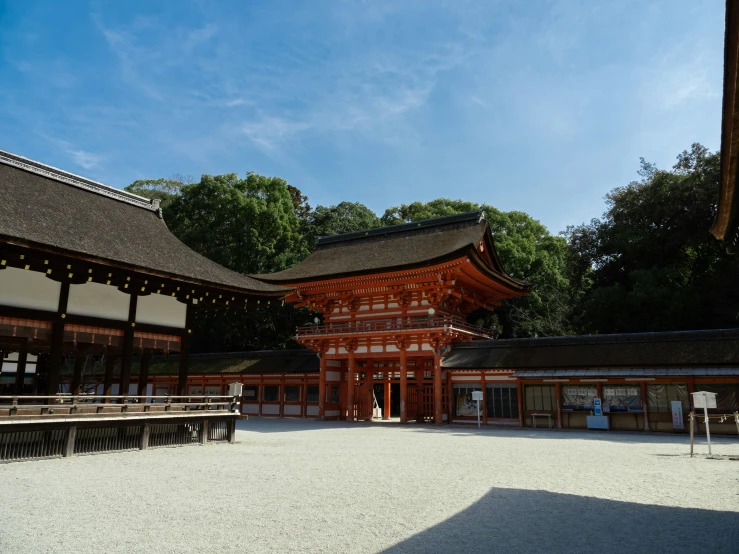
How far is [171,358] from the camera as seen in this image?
3394 centimetres

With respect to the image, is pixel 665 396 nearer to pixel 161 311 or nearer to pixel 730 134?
pixel 730 134

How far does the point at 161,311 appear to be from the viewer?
15.1m

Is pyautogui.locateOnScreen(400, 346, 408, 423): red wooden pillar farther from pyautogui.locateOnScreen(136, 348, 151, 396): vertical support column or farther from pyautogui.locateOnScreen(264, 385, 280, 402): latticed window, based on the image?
pyautogui.locateOnScreen(136, 348, 151, 396): vertical support column

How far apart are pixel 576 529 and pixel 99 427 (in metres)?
10.7

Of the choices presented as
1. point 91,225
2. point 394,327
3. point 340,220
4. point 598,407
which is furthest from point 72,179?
point 340,220

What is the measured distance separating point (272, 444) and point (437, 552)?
10.6 meters

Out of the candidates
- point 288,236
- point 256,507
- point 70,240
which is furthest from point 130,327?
point 288,236

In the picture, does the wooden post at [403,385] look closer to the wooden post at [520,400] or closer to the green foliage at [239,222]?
the wooden post at [520,400]


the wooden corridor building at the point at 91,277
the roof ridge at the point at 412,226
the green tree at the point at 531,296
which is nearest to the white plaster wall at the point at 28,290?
the wooden corridor building at the point at 91,277

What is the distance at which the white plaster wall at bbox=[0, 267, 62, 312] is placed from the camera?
1187 centimetres

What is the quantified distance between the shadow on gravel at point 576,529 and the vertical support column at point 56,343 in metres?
10.6

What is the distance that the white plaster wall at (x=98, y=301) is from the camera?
13.1m

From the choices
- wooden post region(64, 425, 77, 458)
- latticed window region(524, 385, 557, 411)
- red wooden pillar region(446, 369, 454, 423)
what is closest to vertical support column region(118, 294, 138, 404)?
wooden post region(64, 425, 77, 458)

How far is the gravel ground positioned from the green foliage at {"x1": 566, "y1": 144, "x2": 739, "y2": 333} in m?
17.2
